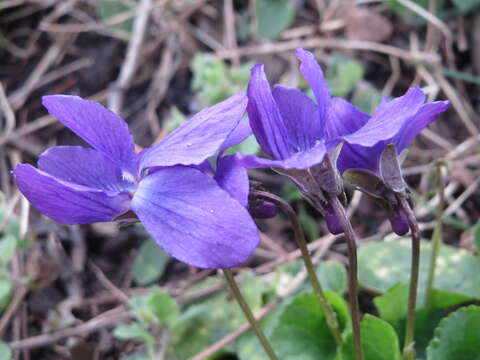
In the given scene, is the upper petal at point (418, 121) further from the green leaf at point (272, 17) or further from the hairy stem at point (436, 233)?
the green leaf at point (272, 17)

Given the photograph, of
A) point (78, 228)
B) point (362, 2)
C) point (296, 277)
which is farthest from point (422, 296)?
point (362, 2)

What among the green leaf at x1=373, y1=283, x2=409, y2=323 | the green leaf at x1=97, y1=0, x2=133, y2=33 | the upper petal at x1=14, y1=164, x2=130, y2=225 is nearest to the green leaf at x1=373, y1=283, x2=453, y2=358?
the green leaf at x1=373, y1=283, x2=409, y2=323

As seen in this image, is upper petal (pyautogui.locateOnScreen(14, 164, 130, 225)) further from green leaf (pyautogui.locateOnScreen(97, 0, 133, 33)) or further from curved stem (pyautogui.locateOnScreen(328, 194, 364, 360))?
green leaf (pyautogui.locateOnScreen(97, 0, 133, 33))

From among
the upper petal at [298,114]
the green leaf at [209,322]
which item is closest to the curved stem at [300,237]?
the upper petal at [298,114]

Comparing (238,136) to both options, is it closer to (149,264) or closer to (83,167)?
(83,167)

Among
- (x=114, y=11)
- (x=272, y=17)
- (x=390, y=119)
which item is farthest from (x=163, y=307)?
(x=114, y=11)
